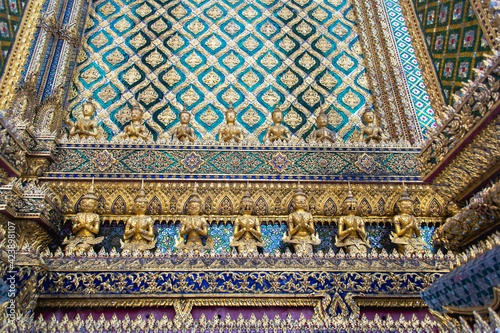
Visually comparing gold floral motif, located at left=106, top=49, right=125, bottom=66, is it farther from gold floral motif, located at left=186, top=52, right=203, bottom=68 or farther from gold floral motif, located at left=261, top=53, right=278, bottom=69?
gold floral motif, located at left=261, top=53, right=278, bottom=69

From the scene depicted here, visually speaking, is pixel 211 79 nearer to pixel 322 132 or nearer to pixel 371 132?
pixel 322 132

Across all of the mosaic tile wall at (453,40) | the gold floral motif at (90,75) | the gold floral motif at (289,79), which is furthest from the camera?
the gold floral motif at (289,79)

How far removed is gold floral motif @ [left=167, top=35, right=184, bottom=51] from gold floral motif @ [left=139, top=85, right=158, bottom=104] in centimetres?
131

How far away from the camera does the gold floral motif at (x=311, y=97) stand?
7.88 m

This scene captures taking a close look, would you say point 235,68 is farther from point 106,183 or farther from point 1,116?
point 1,116

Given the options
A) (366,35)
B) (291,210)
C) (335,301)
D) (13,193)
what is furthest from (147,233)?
(366,35)

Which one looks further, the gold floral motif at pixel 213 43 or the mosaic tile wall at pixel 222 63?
the gold floral motif at pixel 213 43

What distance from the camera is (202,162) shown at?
6.00 meters

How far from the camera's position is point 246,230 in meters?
5.37

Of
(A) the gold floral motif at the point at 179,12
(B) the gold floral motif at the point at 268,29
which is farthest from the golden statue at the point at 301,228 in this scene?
(A) the gold floral motif at the point at 179,12

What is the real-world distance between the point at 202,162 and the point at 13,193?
2.53 m

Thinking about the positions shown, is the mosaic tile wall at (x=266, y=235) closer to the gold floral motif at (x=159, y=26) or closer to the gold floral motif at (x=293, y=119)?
the gold floral motif at (x=293, y=119)

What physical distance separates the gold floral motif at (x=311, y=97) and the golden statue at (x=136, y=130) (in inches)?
127

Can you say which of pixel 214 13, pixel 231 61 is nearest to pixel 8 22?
pixel 231 61
